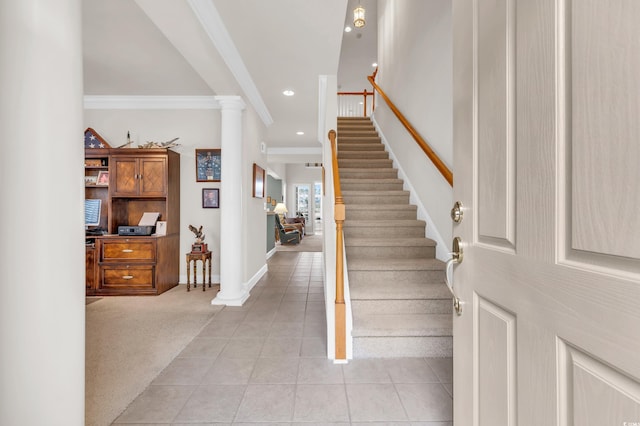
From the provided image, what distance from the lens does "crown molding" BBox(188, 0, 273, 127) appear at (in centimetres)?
218

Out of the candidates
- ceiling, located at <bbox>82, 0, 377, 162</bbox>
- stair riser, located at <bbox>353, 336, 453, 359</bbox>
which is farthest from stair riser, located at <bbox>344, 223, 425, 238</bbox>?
ceiling, located at <bbox>82, 0, 377, 162</bbox>

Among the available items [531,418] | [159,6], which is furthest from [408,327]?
[159,6]

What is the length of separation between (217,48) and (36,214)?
2.25 metres

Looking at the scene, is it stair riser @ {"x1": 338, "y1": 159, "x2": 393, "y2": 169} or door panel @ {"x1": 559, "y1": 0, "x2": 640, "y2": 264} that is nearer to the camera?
door panel @ {"x1": 559, "y1": 0, "x2": 640, "y2": 264}

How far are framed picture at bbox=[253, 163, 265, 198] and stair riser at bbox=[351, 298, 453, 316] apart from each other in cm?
246

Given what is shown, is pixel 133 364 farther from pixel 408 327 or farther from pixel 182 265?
pixel 182 265

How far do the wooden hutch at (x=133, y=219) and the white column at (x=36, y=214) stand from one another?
319cm

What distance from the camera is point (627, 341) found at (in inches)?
18.6

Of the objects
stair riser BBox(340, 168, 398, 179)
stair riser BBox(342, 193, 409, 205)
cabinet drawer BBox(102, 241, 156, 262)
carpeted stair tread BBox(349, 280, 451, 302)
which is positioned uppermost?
stair riser BBox(340, 168, 398, 179)

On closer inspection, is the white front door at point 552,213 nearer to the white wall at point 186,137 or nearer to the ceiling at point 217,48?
the ceiling at point 217,48

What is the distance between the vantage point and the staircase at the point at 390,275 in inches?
88.0

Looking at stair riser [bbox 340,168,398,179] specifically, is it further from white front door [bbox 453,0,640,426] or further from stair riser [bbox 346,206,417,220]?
white front door [bbox 453,0,640,426]

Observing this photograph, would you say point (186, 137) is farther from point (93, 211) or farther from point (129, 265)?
point (129, 265)

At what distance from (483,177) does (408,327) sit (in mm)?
1721
